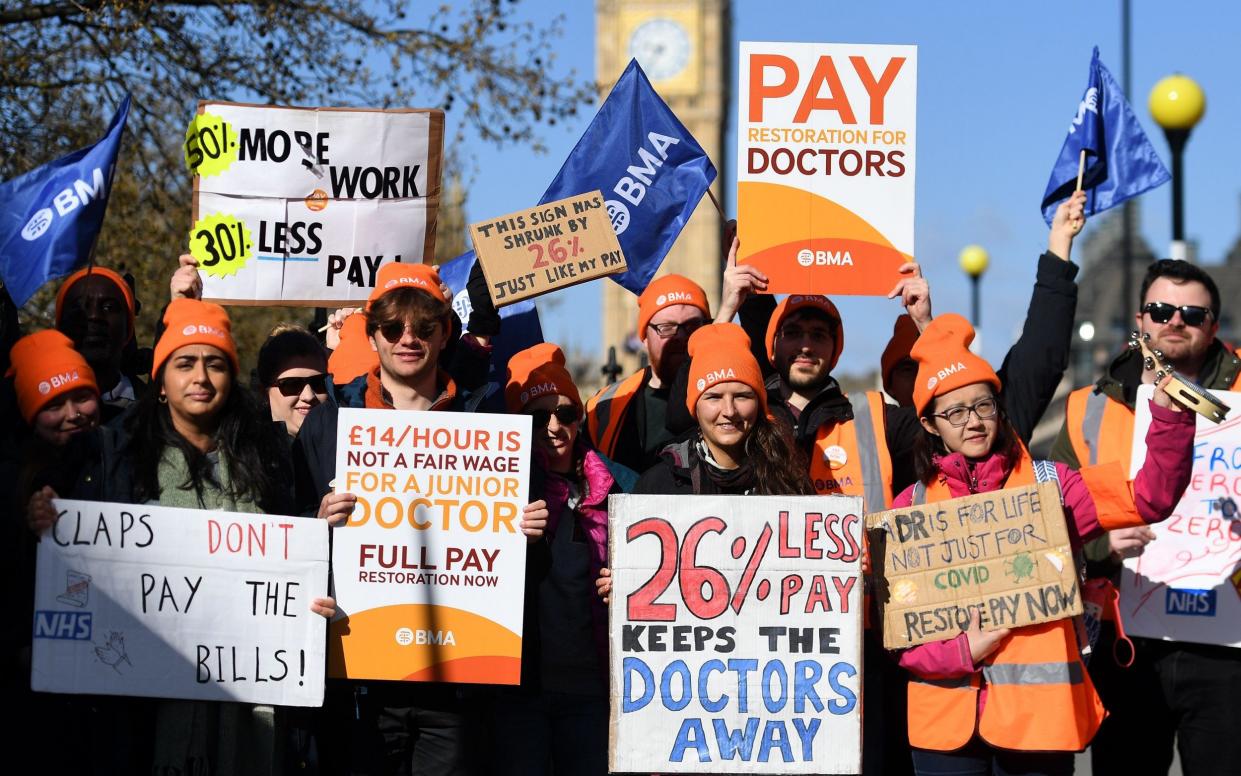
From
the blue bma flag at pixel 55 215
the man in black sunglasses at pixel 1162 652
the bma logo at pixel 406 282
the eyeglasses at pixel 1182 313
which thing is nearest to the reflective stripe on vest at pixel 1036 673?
the man in black sunglasses at pixel 1162 652

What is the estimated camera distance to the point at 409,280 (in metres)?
5.98

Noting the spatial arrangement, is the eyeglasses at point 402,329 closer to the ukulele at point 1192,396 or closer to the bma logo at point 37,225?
the bma logo at point 37,225

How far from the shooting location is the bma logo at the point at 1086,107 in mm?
6969

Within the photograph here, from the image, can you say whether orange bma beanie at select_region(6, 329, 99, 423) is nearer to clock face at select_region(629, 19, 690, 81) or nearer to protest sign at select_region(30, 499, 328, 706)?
protest sign at select_region(30, 499, 328, 706)

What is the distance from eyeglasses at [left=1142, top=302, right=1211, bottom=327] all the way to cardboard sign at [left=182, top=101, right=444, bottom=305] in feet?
9.99

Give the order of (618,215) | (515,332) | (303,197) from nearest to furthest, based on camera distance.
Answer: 1. (303,197)
2. (618,215)
3. (515,332)

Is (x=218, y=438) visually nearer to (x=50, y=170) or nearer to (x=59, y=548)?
(x=59, y=548)

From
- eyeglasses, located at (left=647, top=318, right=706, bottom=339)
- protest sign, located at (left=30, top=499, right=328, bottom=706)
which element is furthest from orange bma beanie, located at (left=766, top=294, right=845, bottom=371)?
protest sign, located at (left=30, top=499, right=328, bottom=706)

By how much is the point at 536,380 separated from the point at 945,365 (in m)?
1.47

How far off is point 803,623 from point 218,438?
1.90 meters

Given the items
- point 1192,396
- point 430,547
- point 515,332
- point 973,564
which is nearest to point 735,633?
point 973,564

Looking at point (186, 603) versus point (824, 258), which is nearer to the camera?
point (186, 603)

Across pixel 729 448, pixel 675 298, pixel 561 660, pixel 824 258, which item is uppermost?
pixel 824 258

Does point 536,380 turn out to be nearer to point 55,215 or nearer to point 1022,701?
point 1022,701
